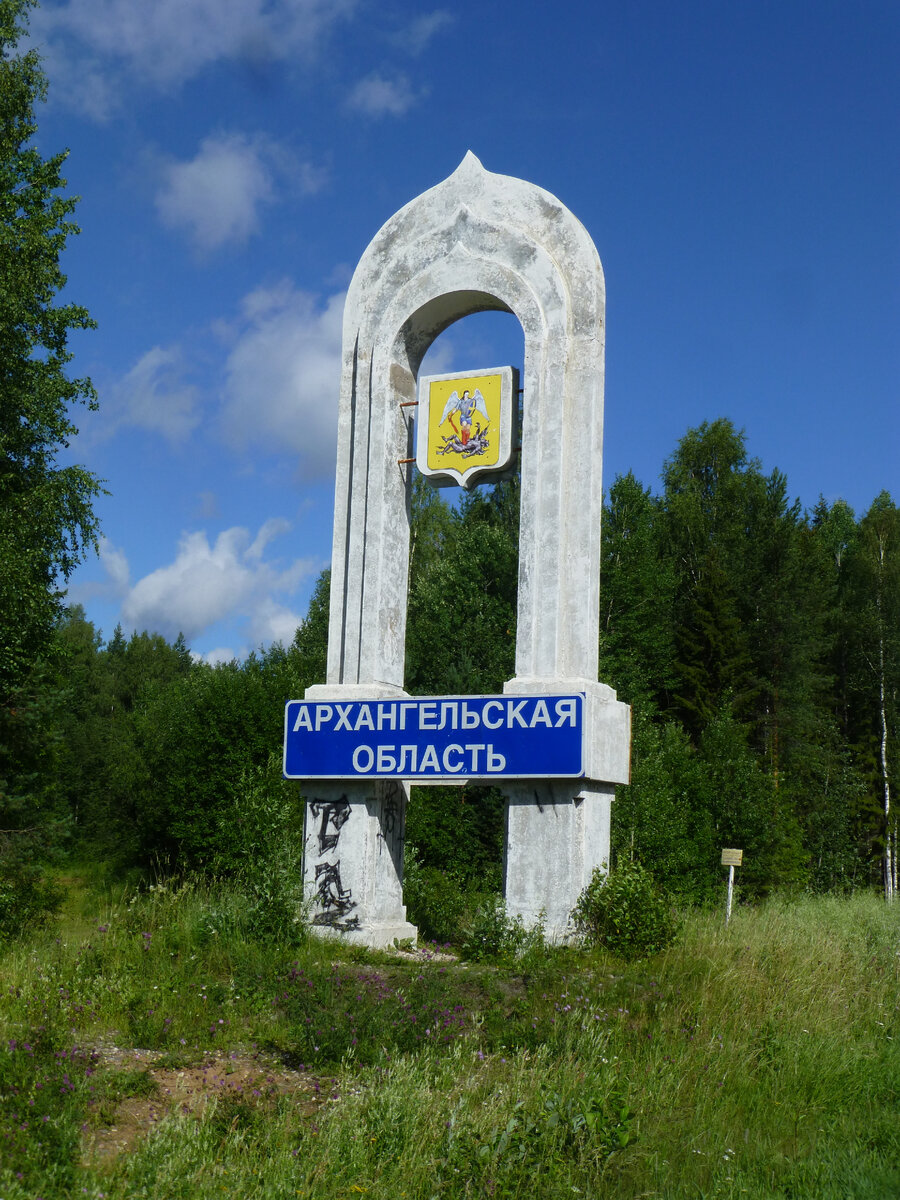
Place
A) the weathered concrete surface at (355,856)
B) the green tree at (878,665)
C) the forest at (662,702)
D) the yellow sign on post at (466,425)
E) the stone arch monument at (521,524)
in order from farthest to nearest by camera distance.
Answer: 1. the green tree at (878,665)
2. the forest at (662,702)
3. the yellow sign on post at (466,425)
4. the weathered concrete surface at (355,856)
5. the stone arch monument at (521,524)

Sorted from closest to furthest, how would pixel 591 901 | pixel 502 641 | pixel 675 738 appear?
pixel 591 901, pixel 675 738, pixel 502 641

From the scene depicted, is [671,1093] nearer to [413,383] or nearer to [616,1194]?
[616,1194]

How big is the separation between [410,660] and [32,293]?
17519 millimetres

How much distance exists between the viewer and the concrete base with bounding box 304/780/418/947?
13.7m

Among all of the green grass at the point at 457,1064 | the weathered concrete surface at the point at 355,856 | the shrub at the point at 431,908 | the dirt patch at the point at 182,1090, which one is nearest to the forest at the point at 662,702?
the shrub at the point at 431,908

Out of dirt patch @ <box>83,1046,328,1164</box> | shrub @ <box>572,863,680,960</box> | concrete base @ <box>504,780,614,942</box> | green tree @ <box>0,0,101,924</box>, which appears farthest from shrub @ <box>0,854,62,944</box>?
dirt patch @ <box>83,1046,328,1164</box>

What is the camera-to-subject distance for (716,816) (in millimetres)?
30938

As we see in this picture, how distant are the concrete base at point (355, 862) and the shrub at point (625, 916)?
254 centimetres

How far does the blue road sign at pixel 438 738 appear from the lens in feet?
41.6

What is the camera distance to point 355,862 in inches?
543

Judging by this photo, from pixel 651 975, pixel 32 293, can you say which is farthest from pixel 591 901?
pixel 32 293

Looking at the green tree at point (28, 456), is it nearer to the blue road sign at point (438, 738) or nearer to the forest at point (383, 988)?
the forest at point (383, 988)

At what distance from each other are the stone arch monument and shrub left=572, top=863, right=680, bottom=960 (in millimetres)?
215

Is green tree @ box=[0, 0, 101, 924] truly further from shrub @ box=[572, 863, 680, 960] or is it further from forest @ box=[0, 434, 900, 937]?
shrub @ box=[572, 863, 680, 960]
